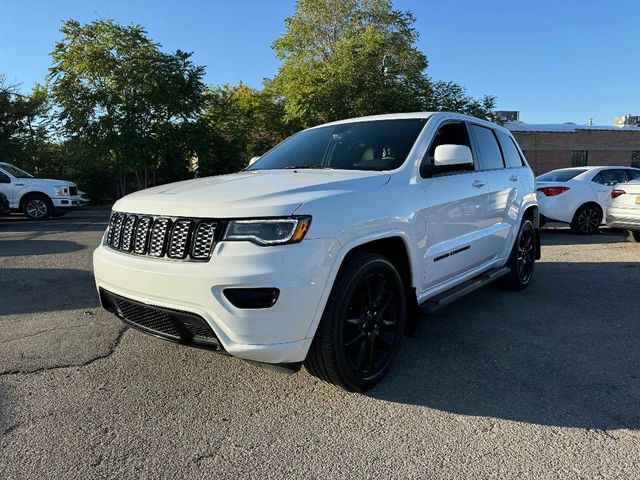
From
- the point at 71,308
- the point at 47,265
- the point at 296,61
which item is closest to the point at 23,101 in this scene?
the point at 296,61

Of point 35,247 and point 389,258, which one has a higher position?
point 389,258

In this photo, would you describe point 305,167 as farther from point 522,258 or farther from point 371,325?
point 522,258

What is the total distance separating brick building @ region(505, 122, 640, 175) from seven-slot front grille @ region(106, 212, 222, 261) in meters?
32.7

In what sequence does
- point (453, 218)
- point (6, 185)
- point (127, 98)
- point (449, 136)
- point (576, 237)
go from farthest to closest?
point (127, 98), point (6, 185), point (576, 237), point (449, 136), point (453, 218)

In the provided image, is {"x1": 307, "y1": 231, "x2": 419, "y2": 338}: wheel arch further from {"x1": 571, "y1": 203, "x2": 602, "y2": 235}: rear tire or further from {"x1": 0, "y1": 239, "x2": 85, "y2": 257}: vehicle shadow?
{"x1": 571, "y1": 203, "x2": 602, "y2": 235}: rear tire

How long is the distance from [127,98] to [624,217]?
56.7 ft

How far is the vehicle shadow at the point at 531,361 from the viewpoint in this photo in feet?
10.0

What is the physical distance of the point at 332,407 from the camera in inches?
120

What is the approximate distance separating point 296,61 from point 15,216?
2461 centimetres

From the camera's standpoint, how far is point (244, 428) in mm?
2818

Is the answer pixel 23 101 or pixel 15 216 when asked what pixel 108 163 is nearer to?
pixel 15 216

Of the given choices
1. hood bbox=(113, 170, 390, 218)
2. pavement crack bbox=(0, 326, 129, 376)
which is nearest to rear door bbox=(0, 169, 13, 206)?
pavement crack bbox=(0, 326, 129, 376)

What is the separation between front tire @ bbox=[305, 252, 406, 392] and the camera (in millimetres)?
2924

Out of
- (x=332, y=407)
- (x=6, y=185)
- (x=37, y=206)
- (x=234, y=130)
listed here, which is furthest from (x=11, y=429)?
(x=234, y=130)
